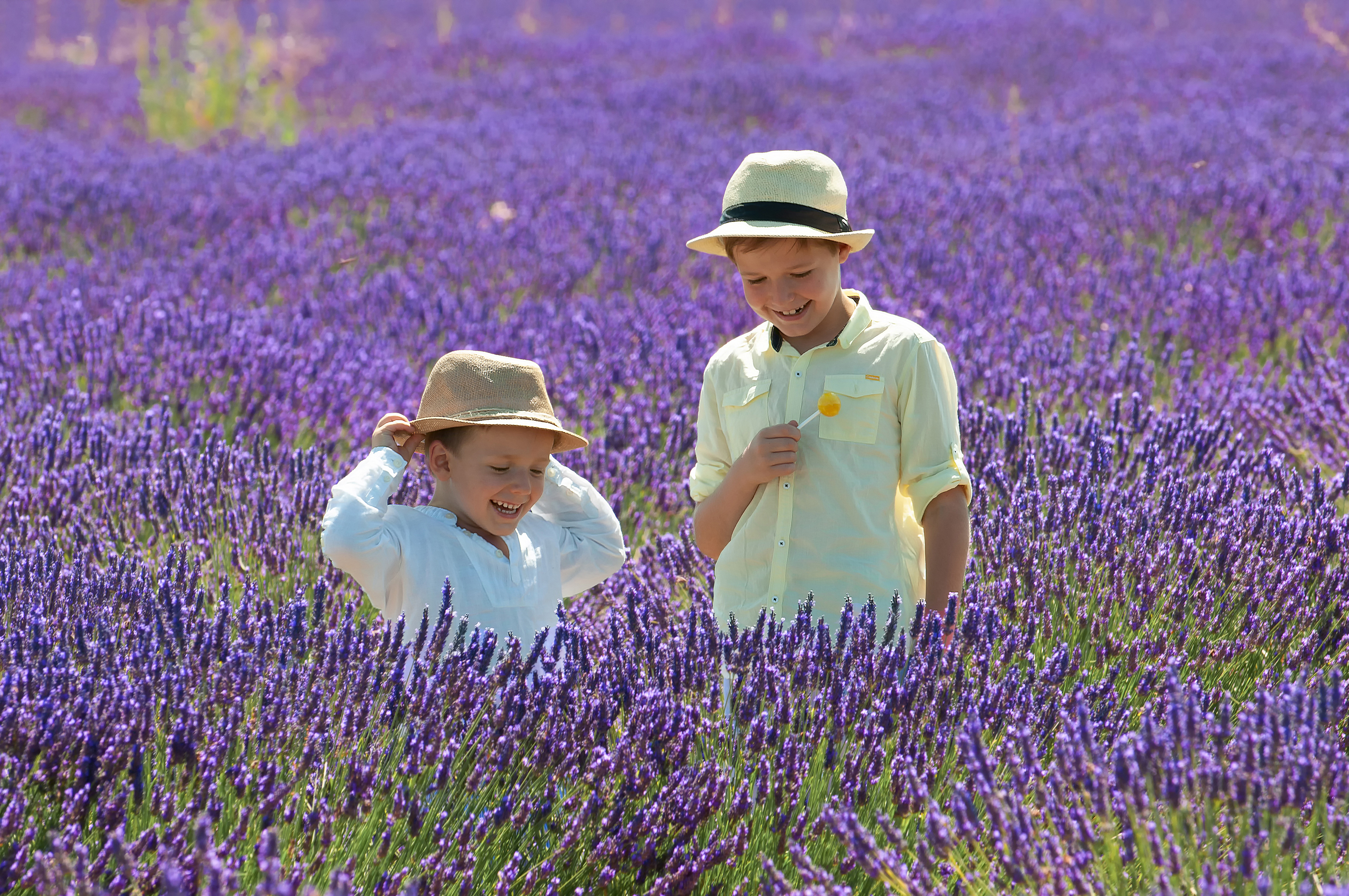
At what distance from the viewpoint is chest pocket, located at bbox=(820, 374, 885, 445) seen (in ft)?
6.96

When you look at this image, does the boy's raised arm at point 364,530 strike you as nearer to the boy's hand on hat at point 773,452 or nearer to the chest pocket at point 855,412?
the boy's hand on hat at point 773,452

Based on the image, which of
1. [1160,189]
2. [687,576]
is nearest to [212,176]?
[1160,189]

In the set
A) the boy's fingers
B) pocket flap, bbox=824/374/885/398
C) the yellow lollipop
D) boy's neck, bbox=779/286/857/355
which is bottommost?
the boy's fingers

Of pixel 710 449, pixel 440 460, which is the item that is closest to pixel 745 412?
pixel 710 449

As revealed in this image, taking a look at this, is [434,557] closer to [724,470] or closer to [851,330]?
[724,470]

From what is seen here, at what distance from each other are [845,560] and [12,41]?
68.6 ft

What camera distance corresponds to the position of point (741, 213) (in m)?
2.12

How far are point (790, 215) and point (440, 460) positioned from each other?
791 millimetres

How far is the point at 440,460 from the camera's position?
2.29m

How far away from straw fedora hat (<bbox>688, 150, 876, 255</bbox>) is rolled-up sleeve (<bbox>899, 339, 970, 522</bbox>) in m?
0.23

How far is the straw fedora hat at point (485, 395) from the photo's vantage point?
2.18 metres

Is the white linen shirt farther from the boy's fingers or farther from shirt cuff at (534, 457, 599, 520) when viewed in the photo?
the boy's fingers

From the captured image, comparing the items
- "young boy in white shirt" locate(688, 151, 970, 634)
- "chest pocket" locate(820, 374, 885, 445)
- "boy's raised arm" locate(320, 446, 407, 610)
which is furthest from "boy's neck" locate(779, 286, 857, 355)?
"boy's raised arm" locate(320, 446, 407, 610)

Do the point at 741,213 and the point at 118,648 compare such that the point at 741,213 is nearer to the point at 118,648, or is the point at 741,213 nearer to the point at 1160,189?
the point at 118,648
